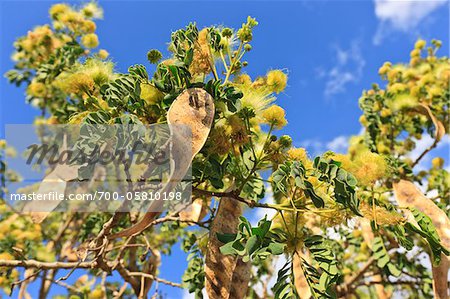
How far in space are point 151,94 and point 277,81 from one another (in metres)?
0.59

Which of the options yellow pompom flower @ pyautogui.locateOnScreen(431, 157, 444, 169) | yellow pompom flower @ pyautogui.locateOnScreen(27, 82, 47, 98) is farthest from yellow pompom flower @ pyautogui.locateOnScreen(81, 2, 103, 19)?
yellow pompom flower @ pyautogui.locateOnScreen(431, 157, 444, 169)

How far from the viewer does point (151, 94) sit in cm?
183

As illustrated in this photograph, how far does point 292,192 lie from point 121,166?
2.92 ft

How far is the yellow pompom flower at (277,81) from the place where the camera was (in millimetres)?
1954

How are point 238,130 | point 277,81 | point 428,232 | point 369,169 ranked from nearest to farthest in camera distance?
point 428,232 < point 238,130 < point 277,81 < point 369,169

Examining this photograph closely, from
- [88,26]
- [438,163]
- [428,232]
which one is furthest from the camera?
[438,163]

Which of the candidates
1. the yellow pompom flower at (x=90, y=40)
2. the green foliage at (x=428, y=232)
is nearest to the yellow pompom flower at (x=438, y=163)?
the green foliage at (x=428, y=232)

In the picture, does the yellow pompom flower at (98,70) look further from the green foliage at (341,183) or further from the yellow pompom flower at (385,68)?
the yellow pompom flower at (385,68)

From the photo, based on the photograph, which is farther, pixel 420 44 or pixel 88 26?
pixel 420 44

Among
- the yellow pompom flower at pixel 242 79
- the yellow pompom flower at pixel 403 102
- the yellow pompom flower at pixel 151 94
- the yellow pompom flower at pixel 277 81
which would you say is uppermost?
the yellow pompom flower at pixel 403 102

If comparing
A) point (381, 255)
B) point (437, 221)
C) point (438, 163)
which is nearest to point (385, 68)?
point (438, 163)

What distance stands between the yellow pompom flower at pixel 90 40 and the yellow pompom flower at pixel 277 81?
262cm

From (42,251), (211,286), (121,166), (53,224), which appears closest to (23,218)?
(42,251)

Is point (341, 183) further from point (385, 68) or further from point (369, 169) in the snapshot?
point (385, 68)
